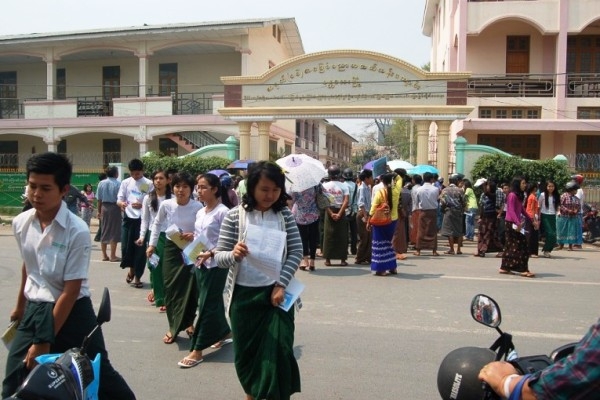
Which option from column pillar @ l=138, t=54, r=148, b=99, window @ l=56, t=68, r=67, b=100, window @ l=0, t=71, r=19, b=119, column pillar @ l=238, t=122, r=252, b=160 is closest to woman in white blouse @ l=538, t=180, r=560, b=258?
column pillar @ l=238, t=122, r=252, b=160

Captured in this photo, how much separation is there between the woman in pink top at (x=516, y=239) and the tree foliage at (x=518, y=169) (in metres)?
6.10

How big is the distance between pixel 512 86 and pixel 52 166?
20.4 metres

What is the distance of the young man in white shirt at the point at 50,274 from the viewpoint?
2809mm

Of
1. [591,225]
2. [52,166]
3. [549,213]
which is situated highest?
[52,166]

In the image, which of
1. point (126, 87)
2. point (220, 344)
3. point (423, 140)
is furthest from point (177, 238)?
point (126, 87)

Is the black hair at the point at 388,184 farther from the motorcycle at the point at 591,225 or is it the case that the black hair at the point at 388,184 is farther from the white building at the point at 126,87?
the white building at the point at 126,87

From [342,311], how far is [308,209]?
10.3 ft

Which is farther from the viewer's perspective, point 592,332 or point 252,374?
point 252,374

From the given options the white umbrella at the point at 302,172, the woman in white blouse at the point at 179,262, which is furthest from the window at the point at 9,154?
the woman in white blouse at the point at 179,262

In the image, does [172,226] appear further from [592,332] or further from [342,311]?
[592,332]

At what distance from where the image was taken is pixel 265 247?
3.63 meters

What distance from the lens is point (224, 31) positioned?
2252 cm

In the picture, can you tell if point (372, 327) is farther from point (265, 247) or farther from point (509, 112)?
point (509, 112)

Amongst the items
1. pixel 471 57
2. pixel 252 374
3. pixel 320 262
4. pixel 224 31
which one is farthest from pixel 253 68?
pixel 252 374
